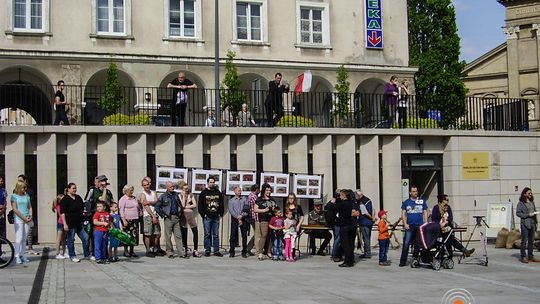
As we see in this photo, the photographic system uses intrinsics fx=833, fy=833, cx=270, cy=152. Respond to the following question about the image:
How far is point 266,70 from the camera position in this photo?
3816 centimetres

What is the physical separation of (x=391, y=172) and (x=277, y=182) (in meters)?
4.32

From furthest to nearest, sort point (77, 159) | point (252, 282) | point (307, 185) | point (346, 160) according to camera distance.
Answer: point (346, 160), point (307, 185), point (77, 159), point (252, 282)

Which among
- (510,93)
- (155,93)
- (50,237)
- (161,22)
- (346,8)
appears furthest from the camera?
(510,93)

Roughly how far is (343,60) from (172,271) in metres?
23.3

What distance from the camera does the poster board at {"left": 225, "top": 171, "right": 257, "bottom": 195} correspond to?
24641 mm

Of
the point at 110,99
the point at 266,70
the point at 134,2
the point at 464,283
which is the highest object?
the point at 134,2

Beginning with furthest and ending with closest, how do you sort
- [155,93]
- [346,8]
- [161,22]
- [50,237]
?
[346,8], [161,22], [155,93], [50,237]

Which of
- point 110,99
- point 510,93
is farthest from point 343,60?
point 510,93

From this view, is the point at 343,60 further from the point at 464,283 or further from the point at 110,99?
the point at 464,283

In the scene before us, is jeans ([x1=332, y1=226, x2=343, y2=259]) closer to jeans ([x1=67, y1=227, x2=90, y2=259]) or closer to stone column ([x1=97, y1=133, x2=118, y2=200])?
jeans ([x1=67, y1=227, x2=90, y2=259])

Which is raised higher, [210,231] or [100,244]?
[210,231]

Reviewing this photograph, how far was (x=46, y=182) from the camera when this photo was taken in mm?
23547

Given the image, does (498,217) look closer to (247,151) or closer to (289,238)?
(247,151)

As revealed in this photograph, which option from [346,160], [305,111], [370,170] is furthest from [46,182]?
[370,170]
